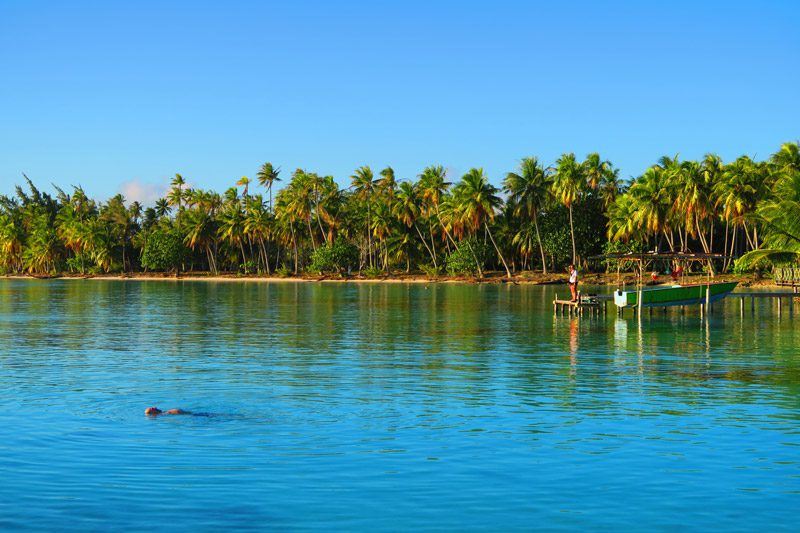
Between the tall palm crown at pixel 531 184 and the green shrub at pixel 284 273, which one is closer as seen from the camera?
the tall palm crown at pixel 531 184

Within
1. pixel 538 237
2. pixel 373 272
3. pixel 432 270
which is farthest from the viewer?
pixel 373 272

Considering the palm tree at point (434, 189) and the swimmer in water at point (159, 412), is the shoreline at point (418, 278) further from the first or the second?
the swimmer in water at point (159, 412)

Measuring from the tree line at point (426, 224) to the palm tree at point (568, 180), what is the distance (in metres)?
0.15

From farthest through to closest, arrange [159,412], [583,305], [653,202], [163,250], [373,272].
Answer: [163,250], [373,272], [653,202], [583,305], [159,412]

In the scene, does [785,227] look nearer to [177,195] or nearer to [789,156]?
[789,156]

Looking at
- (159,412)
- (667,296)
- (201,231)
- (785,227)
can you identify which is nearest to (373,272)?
(201,231)

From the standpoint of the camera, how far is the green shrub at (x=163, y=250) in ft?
418

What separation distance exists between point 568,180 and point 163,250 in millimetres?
64224

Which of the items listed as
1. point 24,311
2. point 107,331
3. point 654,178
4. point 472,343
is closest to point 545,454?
point 472,343

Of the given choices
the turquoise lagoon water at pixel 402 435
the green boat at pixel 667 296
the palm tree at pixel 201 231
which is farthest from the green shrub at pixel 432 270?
the turquoise lagoon water at pixel 402 435

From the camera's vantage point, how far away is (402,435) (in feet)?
51.5

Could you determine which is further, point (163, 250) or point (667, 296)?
point (163, 250)

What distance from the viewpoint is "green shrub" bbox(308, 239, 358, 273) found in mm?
111750

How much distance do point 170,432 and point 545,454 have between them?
21.9ft
